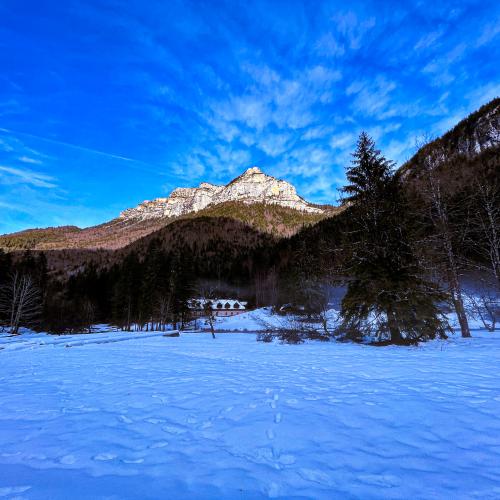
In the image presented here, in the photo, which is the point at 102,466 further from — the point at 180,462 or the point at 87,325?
the point at 87,325

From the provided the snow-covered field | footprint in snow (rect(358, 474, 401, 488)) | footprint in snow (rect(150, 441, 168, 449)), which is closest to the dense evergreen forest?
the snow-covered field

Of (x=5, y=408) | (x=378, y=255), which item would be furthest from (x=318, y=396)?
(x=378, y=255)

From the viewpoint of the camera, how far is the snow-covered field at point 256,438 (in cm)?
242

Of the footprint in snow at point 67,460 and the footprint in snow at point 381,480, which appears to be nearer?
the footprint in snow at point 381,480

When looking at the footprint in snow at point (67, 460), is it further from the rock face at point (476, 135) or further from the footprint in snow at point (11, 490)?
the rock face at point (476, 135)

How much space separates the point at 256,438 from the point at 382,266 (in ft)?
41.5

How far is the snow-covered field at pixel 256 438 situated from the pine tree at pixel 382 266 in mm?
6676

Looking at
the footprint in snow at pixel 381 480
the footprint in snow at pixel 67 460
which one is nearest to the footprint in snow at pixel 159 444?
the footprint in snow at pixel 67 460

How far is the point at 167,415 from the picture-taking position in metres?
4.37

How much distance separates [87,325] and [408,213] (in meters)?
51.1

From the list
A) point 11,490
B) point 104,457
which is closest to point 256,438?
point 104,457

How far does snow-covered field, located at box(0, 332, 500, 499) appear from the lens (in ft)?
7.94

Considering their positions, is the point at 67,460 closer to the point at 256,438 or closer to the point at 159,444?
the point at 159,444

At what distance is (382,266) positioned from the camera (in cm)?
1401
